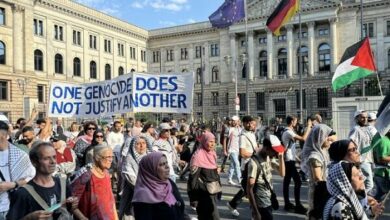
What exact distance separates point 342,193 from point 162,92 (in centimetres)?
600

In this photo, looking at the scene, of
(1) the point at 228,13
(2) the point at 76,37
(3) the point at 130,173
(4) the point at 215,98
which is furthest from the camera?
(4) the point at 215,98

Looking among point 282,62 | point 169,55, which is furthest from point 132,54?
point 282,62

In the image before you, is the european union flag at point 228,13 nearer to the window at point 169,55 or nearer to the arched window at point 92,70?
the arched window at point 92,70

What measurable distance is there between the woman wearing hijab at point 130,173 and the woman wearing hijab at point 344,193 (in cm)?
308

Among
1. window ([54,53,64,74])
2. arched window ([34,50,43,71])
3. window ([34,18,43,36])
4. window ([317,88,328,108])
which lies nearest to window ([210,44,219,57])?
window ([317,88,328,108])

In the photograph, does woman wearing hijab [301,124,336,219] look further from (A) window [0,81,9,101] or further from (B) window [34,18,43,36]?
(B) window [34,18,43,36]

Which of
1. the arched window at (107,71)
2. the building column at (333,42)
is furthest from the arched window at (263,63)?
the arched window at (107,71)

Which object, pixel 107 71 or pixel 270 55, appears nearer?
pixel 107 71

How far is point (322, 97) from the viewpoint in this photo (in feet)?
170

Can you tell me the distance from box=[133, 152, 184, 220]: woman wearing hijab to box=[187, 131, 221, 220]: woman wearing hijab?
2014mm

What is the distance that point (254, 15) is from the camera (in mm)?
57000

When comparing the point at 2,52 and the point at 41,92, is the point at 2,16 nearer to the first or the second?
the point at 2,52

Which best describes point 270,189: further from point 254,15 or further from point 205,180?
point 254,15

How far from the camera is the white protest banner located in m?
8.73
